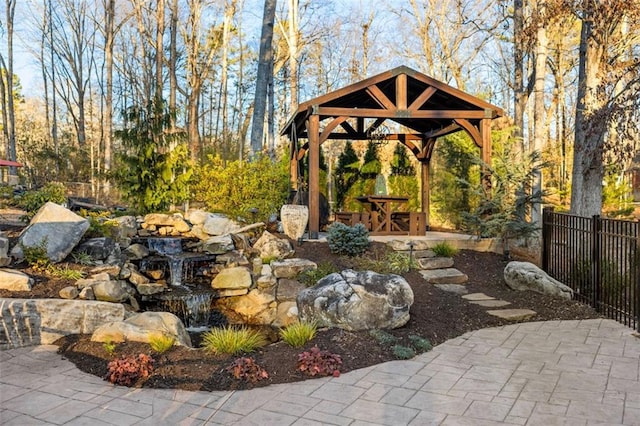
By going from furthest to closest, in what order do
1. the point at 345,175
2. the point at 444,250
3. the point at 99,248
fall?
the point at 345,175 < the point at 444,250 < the point at 99,248

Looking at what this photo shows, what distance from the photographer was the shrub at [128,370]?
145 inches

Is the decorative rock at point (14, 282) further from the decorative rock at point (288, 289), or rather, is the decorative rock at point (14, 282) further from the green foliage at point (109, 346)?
the decorative rock at point (288, 289)

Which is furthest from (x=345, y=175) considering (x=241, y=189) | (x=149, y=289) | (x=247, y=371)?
(x=247, y=371)

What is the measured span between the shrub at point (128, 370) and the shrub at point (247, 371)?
2.21 feet

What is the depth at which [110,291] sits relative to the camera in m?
6.16

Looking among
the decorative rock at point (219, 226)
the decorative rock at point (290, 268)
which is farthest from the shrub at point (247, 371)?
the decorative rock at point (219, 226)

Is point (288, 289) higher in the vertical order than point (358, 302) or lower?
lower

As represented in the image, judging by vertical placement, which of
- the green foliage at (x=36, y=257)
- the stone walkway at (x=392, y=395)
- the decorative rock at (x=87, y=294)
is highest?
the green foliage at (x=36, y=257)

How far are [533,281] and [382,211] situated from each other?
3720 mm

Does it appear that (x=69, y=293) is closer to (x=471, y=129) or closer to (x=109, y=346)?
(x=109, y=346)

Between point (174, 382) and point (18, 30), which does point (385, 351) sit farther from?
point (18, 30)

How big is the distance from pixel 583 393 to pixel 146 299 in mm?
6065

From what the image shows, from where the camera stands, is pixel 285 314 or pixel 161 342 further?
pixel 285 314

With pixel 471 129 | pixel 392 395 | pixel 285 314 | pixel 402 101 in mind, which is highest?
pixel 402 101
